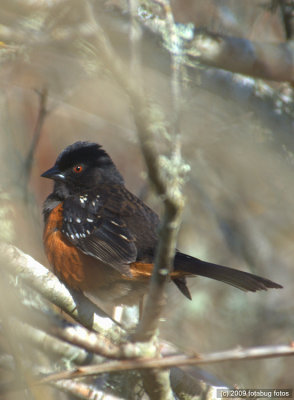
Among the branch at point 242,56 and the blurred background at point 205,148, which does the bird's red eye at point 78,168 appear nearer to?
the blurred background at point 205,148

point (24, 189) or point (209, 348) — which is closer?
point (24, 189)

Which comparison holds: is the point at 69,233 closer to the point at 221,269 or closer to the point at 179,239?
the point at 221,269

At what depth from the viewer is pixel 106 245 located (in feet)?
A: 10.7

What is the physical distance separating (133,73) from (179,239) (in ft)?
13.6

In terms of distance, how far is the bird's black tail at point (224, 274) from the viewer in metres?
2.78

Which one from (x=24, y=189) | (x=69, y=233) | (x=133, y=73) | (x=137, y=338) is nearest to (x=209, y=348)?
(x=69, y=233)

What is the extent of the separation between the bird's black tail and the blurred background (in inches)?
34.9

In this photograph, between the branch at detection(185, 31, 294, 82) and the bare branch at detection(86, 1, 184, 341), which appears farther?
the branch at detection(185, 31, 294, 82)

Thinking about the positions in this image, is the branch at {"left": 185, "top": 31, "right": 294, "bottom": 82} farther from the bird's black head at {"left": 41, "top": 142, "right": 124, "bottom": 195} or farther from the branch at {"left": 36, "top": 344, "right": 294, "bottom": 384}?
the branch at {"left": 36, "top": 344, "right": 294, "bottom": 384}

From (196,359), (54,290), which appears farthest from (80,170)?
→ (196,359)

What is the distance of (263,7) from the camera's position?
4.15 m

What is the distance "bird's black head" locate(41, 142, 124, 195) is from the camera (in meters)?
3.77

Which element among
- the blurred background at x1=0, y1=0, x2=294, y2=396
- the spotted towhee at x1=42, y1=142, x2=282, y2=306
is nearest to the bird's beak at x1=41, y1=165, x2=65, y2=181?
the spotted towhee at x1=42, y1=142, x2=282, y2=306

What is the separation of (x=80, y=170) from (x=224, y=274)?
142 centimetres
